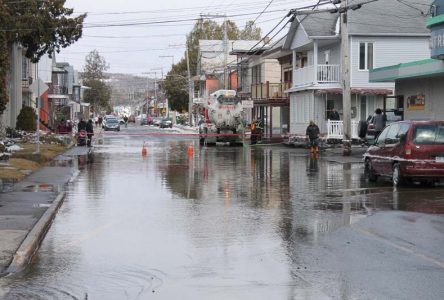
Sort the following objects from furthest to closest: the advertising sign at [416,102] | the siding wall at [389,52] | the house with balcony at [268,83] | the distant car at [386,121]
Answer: the house with balcony at [268,83] < the siding wall at [389,52] < the distant car at [386,121] < the advertising sign at [416,102]

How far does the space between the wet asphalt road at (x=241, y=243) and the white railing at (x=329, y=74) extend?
924 inches

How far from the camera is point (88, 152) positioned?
3553cm

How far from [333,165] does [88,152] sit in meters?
14.0

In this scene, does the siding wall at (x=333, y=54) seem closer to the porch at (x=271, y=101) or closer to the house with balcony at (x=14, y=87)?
the porch at (x=271, y=101)

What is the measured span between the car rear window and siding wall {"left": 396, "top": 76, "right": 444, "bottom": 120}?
410 inches

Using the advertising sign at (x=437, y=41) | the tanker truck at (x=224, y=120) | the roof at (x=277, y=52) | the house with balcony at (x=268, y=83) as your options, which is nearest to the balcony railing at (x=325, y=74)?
the tanker truck at (x=224, y=120)

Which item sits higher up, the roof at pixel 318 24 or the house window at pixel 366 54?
the roof at pixel 318 24

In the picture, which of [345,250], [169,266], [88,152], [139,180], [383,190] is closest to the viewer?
[169,266]

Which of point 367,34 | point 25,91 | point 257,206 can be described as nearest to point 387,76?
point 367,34

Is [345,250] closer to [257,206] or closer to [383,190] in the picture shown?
[257,206]

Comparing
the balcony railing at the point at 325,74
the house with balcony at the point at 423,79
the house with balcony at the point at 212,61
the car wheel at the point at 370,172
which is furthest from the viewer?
the house with balcony at the point at 212,61

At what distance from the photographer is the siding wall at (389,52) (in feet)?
136

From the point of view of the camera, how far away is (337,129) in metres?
40.0

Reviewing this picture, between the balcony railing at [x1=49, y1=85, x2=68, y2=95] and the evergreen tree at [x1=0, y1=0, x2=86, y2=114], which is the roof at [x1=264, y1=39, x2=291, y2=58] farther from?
the balcony railing at [x1=49, y1=85, x2=68, y2=95]
